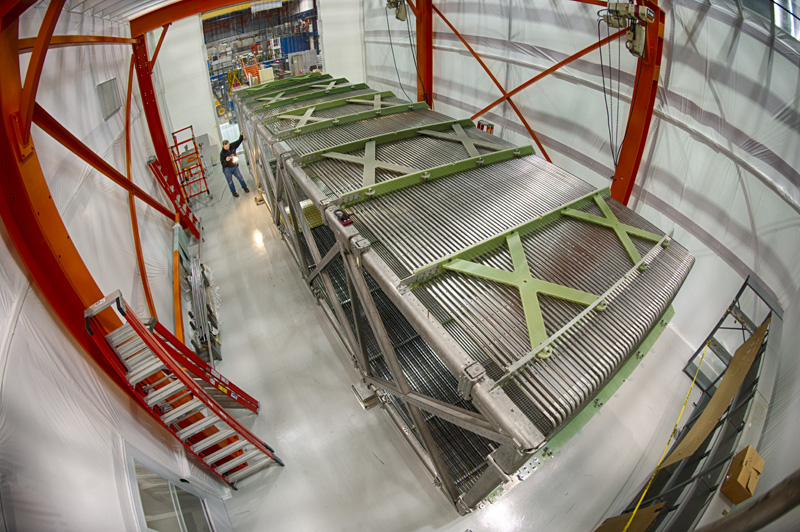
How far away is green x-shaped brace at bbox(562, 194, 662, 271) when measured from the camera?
461cm

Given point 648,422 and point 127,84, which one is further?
point 127,84

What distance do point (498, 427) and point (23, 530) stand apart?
10.4ft

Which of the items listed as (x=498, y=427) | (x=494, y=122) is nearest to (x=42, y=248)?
(x=498, y=427)

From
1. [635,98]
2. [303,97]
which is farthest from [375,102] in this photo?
[635,98]

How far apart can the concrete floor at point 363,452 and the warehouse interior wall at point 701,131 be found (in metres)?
1.51

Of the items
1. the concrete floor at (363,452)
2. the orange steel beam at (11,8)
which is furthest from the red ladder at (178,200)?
the orange steel beam at (11,8)

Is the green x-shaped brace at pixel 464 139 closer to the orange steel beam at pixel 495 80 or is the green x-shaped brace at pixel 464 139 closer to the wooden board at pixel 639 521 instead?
the orange steel beam at pixel 495 80

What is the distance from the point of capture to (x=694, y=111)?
621 cm

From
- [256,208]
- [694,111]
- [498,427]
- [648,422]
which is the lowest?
[648,422]

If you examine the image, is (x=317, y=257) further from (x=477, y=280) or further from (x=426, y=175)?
(x=477, y=280)

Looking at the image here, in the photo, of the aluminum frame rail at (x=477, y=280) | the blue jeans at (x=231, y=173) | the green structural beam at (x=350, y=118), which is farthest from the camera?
the blue jeans at (x=231, y=173)

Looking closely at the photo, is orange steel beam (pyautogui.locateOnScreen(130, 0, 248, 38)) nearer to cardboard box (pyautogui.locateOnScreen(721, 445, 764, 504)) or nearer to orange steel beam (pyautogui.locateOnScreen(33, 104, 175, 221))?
orange steel beam (pyautogui.locateOnScreen(33, 104, 175, 221))

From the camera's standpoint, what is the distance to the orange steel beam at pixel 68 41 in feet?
13.3

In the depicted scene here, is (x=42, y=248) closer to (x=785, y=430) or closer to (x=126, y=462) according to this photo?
(x=126, y=462)
